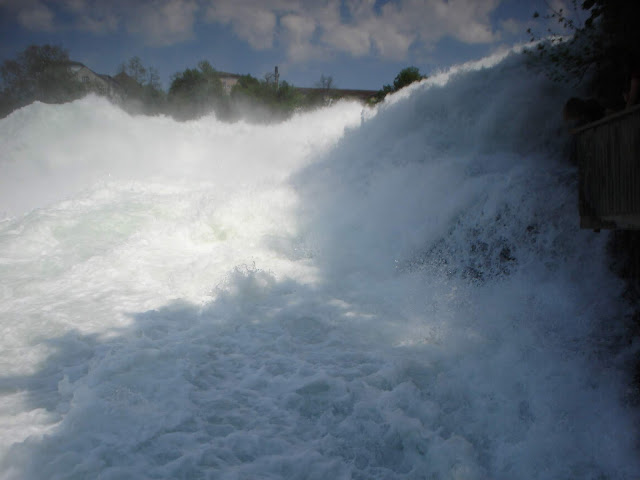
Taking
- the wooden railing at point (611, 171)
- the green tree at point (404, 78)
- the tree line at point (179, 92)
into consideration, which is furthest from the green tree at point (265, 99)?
the wooden railing at point (611, 171)

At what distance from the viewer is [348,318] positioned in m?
6.12

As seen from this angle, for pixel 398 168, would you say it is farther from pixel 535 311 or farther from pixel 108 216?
Answer: pixel 108 216

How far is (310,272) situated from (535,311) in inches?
156

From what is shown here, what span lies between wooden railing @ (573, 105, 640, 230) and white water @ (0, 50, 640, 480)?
5.42 ft

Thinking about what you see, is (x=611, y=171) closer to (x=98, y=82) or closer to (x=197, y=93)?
(x=197, y=93)

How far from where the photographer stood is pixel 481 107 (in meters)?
9.02

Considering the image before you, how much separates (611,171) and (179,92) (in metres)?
41.7

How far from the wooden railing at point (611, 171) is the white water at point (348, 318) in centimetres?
165

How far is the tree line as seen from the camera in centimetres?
3600

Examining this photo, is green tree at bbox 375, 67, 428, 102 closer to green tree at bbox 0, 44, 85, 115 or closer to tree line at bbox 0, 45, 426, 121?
tree line at bbox 0, 45, 426, 121

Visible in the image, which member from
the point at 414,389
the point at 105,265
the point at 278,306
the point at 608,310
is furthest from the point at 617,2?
the point at 105,265

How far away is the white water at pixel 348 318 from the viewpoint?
11.5ft

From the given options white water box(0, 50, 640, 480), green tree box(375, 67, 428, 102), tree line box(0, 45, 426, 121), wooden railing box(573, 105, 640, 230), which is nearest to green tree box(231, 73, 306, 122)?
tree line box(0, 45, 426, 121)

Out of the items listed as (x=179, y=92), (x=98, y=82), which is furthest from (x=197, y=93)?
(x=98, y=82)
